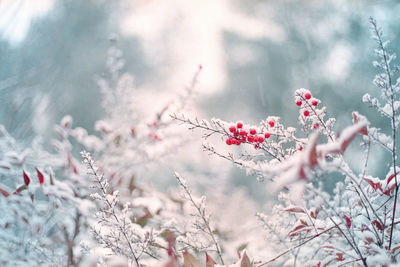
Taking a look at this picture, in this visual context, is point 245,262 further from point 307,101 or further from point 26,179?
point 26,179

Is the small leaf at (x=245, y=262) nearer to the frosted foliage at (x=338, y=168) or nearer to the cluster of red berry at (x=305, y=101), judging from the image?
the frosted foliage at (x=338, y=168)

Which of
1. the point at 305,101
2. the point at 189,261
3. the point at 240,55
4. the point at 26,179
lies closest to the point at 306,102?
the point at 305,101

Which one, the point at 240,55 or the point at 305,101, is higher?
the point at 240,55

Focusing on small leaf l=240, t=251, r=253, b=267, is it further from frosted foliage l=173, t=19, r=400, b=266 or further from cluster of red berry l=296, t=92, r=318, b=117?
cluster of red berry l=296, t=92, r=318, b=117

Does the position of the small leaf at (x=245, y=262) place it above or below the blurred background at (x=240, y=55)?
below

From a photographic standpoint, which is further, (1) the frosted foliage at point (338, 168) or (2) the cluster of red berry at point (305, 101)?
(2) the cluster of red berry at point (305, 101)

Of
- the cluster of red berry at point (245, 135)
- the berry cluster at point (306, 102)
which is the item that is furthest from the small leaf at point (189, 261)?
the berry cluster at point (306, 102)

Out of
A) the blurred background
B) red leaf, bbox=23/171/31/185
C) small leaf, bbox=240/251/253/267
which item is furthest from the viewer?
the blurred background

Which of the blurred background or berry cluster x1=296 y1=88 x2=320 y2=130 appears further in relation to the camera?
the blurred background

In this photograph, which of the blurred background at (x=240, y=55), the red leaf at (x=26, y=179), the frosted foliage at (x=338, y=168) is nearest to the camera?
the frosted foliage at (x=338, y=168)

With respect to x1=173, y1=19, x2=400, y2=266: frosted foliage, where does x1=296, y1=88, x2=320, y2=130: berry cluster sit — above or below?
above

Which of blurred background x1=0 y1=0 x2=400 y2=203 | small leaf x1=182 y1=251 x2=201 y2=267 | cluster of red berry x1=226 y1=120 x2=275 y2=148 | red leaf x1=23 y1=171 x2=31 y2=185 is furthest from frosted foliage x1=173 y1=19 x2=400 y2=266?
blurred background x1=0 y1=0 x2=400 y2=203

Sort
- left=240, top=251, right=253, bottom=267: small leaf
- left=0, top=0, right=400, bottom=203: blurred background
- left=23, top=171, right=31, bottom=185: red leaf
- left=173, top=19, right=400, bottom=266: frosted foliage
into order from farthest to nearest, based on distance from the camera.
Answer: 1. left=0, top=0, right=400, bottom=203: blurred background
2. left=23, top=171, right=31, bottom=185: red leaf
3. left=240, top=251, right=253, bottom=267: small leaf
4. left=173, top=19, right=400, bottom=266: frosted foliage
